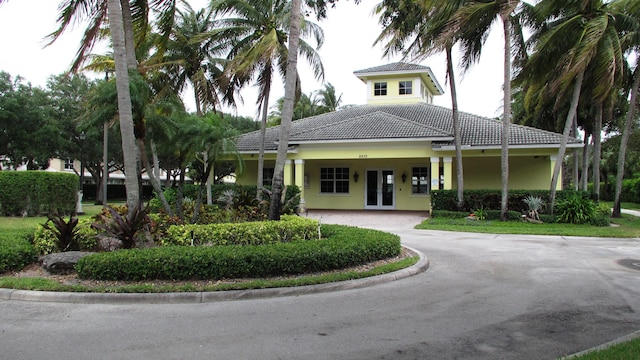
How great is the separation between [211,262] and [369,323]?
9.20 feet

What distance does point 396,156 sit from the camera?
21.0 m

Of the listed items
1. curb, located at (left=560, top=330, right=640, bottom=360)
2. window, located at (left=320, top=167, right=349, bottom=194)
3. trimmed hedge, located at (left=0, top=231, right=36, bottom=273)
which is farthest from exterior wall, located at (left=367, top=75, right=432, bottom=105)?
curb, located at (left=560, top=330, right=640, bottom=360)

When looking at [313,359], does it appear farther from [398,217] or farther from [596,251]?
[398,217]

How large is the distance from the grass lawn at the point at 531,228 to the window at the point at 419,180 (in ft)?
16.7

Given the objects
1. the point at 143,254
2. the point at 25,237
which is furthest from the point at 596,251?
the point at 25,237

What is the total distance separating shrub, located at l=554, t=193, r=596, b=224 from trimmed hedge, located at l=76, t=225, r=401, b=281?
13057 millimetres

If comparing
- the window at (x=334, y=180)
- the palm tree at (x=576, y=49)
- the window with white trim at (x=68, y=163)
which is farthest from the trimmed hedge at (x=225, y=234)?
the window with white trim at (x=68, y=163)

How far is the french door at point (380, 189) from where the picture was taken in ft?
78.1

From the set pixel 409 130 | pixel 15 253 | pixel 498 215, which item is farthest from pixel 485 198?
pixel 15 253

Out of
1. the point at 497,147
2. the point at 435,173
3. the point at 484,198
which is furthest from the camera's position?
the point at 435,173

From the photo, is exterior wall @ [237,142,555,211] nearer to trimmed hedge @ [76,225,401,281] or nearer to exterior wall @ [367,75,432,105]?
exterior wall @ [367,75,432,105]

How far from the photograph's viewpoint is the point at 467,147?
20109 mm

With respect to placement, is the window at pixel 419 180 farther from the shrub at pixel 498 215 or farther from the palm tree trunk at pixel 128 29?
the palm tree trunk at pixel 128 29

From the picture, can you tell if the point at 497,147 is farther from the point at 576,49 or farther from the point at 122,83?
the point at 122,83
